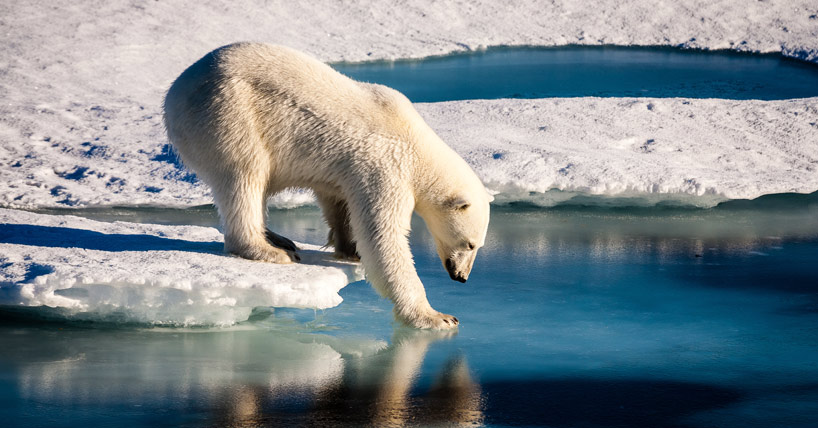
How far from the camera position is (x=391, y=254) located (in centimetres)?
449

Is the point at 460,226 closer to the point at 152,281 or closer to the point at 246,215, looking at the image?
the point at 246,215

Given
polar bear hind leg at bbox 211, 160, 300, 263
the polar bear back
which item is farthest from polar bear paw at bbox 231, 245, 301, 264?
the polar bear back

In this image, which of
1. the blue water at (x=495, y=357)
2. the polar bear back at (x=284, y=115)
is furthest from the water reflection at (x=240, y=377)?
the polar bear back at (x=284, y=115)

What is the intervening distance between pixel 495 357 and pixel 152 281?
5.51 ft

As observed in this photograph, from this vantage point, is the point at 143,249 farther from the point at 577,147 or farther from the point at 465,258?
the point at 577,147

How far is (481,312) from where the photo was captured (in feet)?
16.4

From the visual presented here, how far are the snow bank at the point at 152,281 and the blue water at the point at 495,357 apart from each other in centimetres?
18

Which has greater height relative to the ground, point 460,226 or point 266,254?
point 460,226

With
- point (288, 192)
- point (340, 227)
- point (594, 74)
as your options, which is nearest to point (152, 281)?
point (340, 227)

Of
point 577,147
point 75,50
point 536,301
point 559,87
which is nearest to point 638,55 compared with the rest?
point 559,87

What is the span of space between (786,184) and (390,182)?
4362mm

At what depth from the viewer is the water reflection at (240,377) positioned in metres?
3.56

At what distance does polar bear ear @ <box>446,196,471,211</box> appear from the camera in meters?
4.52

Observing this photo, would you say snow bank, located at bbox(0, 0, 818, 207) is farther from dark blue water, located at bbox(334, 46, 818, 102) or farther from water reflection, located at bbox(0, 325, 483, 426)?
water reflection, located at bbox(0, 325, 483, 426)
